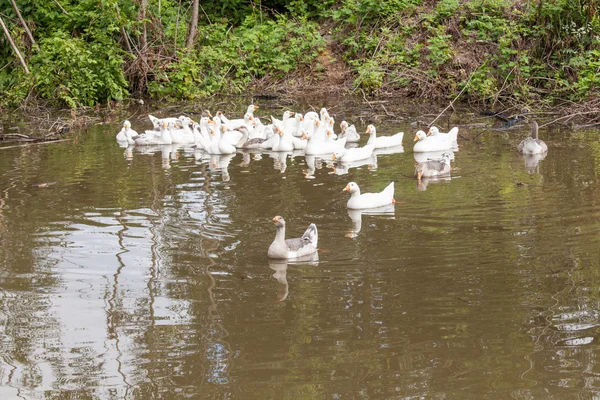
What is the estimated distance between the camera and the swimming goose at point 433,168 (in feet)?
43.0

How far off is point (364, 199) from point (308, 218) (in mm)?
814

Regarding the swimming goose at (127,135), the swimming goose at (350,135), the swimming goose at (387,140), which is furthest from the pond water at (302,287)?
the swimming goose at (127,135)

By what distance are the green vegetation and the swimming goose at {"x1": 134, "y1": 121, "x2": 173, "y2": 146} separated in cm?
461

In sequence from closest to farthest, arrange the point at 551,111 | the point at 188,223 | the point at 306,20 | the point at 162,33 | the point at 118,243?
the point at 118,243, the point at 188,223, the point at 551,111, the point at 162,33, the point at 306,20

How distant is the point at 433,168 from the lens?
13172mm

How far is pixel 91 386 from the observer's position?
6496mm

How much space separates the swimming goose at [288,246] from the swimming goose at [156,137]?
8.42 m

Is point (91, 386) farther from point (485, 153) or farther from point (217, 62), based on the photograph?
point (217, 62)

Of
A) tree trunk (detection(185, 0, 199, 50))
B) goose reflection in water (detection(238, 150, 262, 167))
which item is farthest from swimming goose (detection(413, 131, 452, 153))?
tree trunk (detection(185, 0, 199, 50))

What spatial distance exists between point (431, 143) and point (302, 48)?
988 centimetres

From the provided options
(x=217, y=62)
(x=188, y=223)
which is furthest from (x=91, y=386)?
(x=217, y=62)

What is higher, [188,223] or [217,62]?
[217,62]

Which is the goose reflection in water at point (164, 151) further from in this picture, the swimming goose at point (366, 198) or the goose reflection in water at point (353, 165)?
the swimming goose at point (366, 198)

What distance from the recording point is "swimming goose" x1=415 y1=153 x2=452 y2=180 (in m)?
13.1
